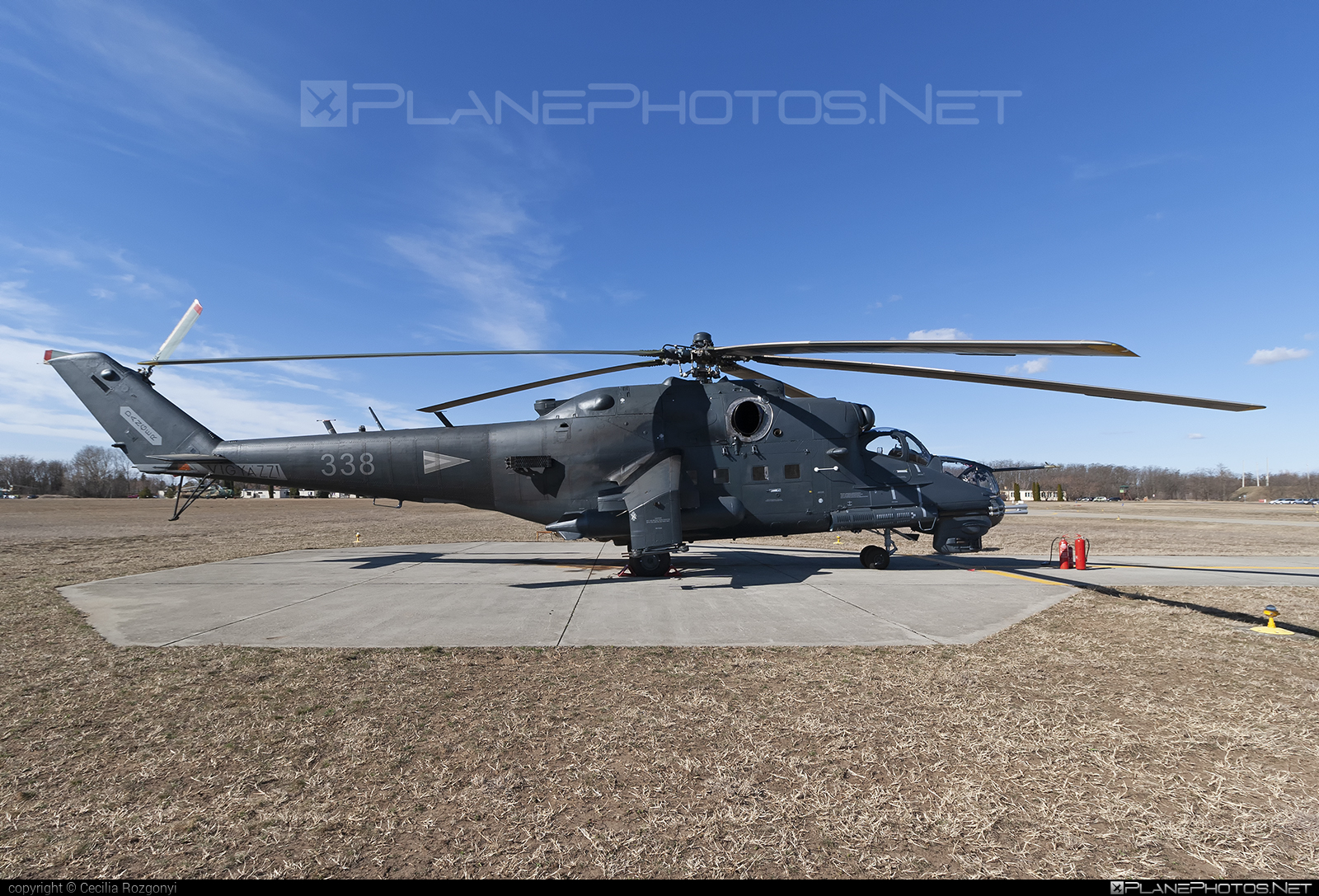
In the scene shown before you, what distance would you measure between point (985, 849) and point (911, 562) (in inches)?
477

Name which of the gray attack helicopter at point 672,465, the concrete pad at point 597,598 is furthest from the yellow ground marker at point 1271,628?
the gray attack helicopter at point 672,465

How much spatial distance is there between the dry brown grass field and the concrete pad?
29.4 inches

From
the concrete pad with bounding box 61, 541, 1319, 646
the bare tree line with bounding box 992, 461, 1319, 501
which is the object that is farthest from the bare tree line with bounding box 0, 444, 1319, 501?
the concrete pad with bounding box 61, 541, 1319, 646

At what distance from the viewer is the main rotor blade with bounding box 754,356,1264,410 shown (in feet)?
24.2

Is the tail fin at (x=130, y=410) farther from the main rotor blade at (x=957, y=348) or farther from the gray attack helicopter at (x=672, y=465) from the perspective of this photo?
the main rotor blade at (x=957, y=348)

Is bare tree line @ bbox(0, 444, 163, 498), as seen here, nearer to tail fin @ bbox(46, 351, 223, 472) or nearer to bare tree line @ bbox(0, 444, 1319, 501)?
bare tree line @ bbox(0, 444, 1319, 501)

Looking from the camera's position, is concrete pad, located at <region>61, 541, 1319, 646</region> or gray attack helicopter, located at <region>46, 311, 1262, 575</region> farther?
gray attack helicopter, located at <region>46, 311, 1262, 575</region>

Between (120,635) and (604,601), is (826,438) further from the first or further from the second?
(120,635)

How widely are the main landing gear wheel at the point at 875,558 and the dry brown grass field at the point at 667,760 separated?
587 centimetres

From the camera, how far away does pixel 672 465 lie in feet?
38.3

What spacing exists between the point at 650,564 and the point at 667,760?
8003mm

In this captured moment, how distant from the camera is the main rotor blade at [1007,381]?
24.2ft
